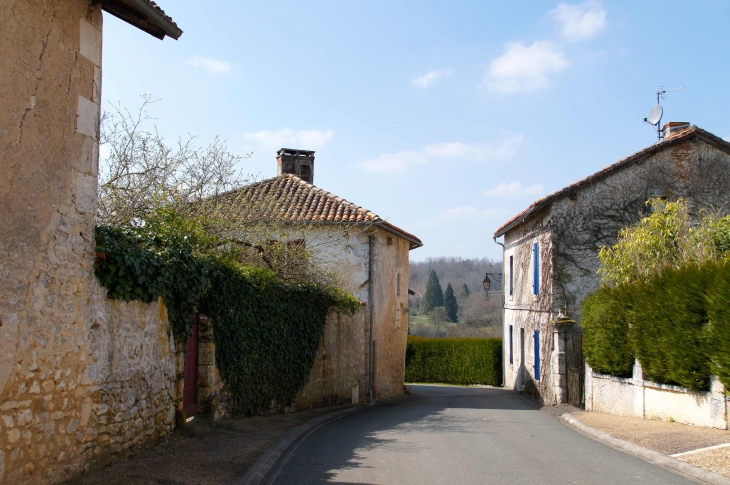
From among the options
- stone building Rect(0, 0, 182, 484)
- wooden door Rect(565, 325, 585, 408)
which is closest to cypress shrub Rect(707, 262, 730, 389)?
wooden door Rect(565, 325, 585, 408)

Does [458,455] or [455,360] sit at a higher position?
[458,455]

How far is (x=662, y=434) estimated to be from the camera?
9.19 metres

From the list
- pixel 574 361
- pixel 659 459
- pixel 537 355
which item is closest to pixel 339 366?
pixel 574 361

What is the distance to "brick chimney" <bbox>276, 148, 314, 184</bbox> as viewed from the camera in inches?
922

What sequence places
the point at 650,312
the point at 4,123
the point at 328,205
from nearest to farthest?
the point at 4,123, the point at 650,312, the point at 328,205

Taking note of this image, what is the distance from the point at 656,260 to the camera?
1320 centimetres

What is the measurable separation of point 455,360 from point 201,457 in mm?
23787

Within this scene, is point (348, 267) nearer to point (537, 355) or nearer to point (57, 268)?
point (537, 355)

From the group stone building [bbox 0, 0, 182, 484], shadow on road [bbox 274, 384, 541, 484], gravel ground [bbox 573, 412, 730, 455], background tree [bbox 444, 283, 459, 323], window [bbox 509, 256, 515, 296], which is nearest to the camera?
stone building [bbox 0, 0, 182, 484]

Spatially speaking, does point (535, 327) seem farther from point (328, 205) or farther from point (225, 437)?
point (225, 437)

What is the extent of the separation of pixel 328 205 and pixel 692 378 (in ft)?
38.6

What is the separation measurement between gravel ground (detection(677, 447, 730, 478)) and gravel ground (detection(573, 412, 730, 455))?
1.12 ft

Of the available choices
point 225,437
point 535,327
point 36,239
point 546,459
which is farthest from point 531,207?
point 36,239

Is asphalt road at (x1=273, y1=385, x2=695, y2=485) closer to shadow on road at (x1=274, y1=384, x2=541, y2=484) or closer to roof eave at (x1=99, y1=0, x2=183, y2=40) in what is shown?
shadow on road at (x1=274, y1=384, x2=541, y2=484)
